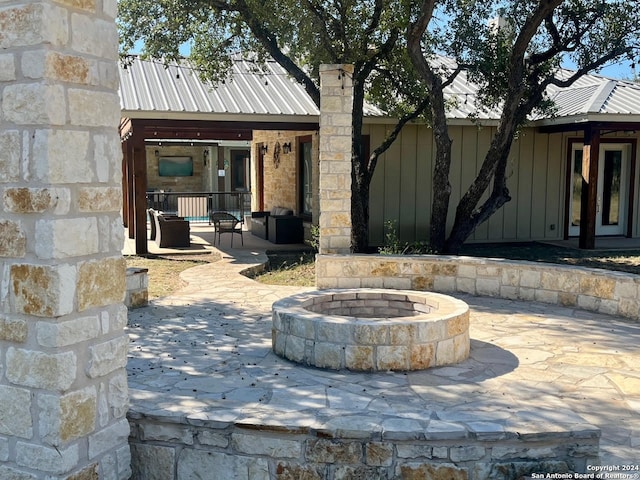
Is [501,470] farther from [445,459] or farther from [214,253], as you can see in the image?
[214,253]

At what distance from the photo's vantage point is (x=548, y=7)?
8875mm

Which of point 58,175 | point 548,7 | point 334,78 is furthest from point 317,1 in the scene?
point 58,175

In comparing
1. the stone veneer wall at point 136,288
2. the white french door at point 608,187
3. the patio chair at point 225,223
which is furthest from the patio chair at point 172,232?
the white french door at point 608,187

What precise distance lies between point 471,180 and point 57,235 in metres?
11.8

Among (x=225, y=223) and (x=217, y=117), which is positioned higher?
(x=217, y=117)

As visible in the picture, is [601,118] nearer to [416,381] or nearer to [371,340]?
[371,340]

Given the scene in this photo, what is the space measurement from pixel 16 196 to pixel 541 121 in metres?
12.2

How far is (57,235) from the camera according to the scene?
9.93 feet

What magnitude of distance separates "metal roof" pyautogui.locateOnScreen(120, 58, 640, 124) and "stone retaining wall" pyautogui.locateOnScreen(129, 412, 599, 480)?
863 centimetres

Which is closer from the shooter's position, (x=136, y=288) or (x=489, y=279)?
(x=136, y=288)

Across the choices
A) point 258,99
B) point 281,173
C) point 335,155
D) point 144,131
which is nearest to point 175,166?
point 281,173

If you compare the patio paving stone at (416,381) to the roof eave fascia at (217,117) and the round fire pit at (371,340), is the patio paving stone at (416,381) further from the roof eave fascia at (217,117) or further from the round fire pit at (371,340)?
the roof eave fascia at (217,117)

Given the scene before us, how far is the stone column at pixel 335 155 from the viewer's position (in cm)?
802

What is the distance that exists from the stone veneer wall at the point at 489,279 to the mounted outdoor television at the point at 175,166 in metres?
17.2
